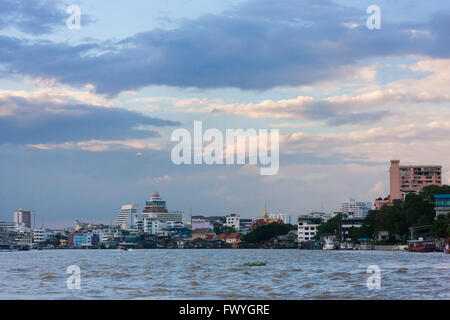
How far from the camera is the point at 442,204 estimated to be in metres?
85.5

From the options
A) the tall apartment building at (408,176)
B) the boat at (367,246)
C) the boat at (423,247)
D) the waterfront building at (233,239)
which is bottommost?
the waterfront building at (233,239)

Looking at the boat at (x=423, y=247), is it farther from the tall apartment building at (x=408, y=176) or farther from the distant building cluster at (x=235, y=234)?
the tall apartment building at (x=408, y=176)

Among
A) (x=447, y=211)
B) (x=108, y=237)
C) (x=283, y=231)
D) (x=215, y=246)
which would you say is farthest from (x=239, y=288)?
(x=108, y=237)

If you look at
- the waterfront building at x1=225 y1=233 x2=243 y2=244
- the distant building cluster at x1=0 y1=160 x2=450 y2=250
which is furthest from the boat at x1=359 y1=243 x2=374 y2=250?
the waterfront building at x1=225 y1=233 x2=243 y2=244

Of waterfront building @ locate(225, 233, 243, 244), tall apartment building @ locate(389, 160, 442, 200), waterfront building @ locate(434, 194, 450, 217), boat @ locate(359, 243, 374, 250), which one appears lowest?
waterfront building @ locate(225, 233, 243, 244)

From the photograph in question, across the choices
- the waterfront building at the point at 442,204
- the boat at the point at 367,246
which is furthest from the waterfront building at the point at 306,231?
the waterfront building at the point at 442,204

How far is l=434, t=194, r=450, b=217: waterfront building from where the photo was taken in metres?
84.7

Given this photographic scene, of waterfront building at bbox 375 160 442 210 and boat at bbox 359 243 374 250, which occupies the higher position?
waterfront building at bbox 375 160 442 210

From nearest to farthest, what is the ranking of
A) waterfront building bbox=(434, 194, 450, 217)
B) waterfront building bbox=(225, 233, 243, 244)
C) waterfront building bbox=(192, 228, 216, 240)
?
waterfront building bbox=(434, 194, 450, 217) < waterfront building bbox=(225, 233, 243, 244) < waterfront building bbox=(192, 228, 216, 240)

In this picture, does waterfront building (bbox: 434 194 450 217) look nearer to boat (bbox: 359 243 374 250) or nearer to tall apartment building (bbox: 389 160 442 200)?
boat (bbox: 359 243 374 250)

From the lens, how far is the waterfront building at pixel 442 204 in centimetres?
8469

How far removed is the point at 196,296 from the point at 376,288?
22.1ft

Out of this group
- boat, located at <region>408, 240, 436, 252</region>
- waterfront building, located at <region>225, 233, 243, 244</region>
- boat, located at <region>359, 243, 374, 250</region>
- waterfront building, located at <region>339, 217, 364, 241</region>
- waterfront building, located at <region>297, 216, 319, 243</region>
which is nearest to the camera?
boat, located at <region>408, 240, 436, 252</region>

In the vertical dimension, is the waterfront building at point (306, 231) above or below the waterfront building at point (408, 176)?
below
